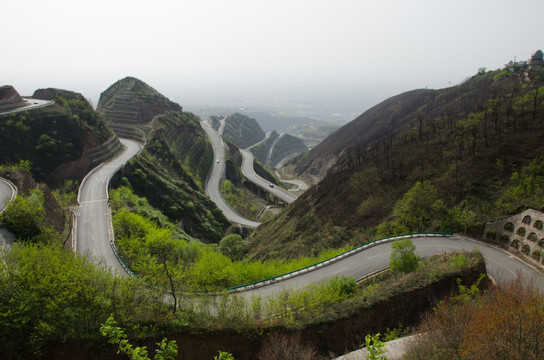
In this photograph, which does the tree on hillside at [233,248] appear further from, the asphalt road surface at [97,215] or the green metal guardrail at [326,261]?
the green metal guardrail at [326,261]

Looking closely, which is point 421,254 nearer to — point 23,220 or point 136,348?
point 136,348

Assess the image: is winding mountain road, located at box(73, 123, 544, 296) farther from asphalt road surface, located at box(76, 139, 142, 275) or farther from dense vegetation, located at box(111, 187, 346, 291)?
dense vegetation, located at box(111, 187, 346, 291)

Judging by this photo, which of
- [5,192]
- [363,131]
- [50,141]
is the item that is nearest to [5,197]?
[5,192]

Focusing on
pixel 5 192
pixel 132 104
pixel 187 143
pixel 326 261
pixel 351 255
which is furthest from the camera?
pixel 132 104

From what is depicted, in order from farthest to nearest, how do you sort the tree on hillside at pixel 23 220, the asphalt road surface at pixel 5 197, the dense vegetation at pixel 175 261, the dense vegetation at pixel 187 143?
the dense vegetation at pixel 187 143
the tree on hillside at pixel 23 220
the asphalt road surface at pixel 5 197
the dense vegetation at pixel 175 261

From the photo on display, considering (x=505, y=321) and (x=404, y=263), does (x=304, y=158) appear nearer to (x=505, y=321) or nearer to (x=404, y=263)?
(x=404, y=263)

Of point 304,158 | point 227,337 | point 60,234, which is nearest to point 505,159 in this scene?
point 227,337

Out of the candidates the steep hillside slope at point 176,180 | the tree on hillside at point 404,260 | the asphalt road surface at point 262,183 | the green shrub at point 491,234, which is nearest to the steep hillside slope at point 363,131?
the asphalt road surface at point 262,183
